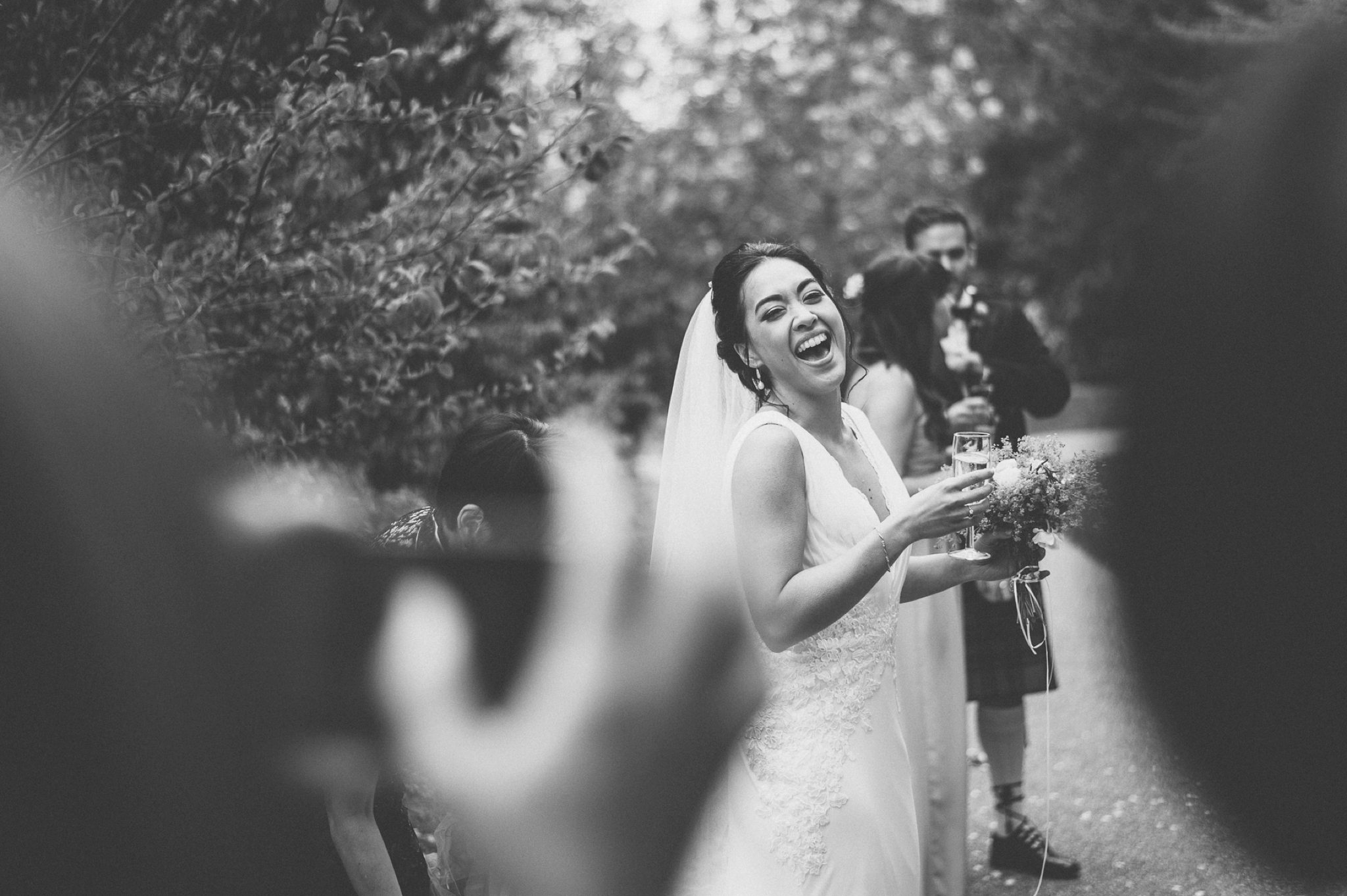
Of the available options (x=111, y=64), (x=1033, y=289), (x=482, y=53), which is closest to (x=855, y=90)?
(x=1033, y=289)

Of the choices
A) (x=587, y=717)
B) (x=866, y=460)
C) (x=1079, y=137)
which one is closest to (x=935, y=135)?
(x=1079, y=137)

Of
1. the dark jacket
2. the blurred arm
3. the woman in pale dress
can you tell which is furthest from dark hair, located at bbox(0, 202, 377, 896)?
the dark jacket

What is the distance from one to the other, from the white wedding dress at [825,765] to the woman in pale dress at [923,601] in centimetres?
30

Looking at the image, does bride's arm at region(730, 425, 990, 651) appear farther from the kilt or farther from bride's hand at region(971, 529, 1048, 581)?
the kilt

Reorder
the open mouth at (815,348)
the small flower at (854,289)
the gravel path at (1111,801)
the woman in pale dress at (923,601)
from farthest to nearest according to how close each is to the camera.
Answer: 1. the small flower at (854,289)
2. the gravel path at (1111,801)
3. the woman in pale dress at (923,601)
4. the open mouth at (815,348)

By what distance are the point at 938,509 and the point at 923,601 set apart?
1269 mm

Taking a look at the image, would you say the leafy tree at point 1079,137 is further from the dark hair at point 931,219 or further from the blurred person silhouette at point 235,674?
the blurred person silhouette at point 235,674

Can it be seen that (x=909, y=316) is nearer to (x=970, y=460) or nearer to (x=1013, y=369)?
(x=1013, y=369)

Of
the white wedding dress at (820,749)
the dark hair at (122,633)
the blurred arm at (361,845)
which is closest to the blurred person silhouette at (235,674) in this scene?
the dark hair at (122,633)

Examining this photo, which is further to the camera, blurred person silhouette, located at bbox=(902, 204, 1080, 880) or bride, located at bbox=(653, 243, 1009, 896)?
blurred person silhouette, located at bbox=(902, 204, 1080, 880)

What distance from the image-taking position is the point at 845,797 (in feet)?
8.41

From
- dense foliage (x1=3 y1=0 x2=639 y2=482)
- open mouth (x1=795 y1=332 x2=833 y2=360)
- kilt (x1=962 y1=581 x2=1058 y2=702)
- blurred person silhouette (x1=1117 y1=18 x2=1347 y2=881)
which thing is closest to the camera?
blurred person silhouette (x1=1117 y1=18 x2=1347 y2=881)

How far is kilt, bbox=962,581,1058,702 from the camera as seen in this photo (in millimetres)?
4035

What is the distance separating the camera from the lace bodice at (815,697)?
2.55 m
